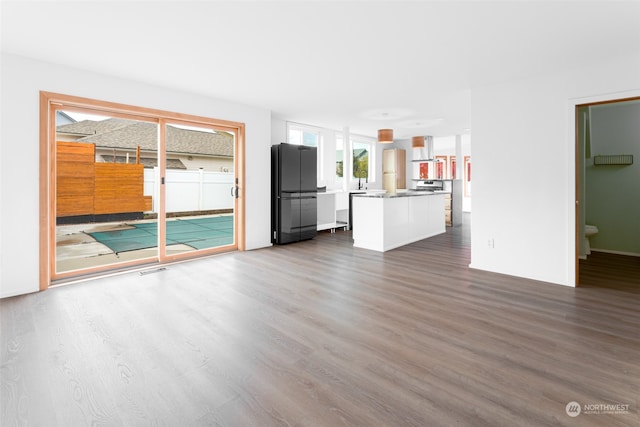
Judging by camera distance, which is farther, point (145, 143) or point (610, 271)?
point (145, 143)

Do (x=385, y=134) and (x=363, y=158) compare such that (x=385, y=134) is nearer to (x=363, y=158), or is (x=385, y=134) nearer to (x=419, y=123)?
(x=419, y=123)

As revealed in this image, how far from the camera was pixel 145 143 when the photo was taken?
994 cm

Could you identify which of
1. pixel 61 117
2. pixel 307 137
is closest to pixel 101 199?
pixel 61 117

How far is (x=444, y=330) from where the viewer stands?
234 cm

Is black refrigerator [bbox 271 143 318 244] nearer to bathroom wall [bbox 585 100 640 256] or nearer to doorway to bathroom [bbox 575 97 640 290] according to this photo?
doorway to bathroom [bbox 575 97 640 290]

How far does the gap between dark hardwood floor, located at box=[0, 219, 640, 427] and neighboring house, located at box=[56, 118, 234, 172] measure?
5.23m

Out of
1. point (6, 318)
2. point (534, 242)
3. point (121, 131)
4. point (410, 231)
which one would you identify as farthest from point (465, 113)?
point (121, 131)

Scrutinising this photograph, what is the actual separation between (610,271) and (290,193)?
4.77 metres

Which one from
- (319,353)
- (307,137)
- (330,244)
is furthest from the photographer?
(307,137)

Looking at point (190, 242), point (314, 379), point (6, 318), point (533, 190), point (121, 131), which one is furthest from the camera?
point (121, 131)

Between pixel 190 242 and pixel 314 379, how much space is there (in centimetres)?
487

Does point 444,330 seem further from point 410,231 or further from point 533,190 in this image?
point 410,231

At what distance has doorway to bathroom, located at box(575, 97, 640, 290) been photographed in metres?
4.69

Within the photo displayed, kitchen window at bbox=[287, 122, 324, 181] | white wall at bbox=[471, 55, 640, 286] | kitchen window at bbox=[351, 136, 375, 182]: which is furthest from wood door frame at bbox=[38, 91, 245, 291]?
kitchen window at bbox=[351, 136, 375, 182]
